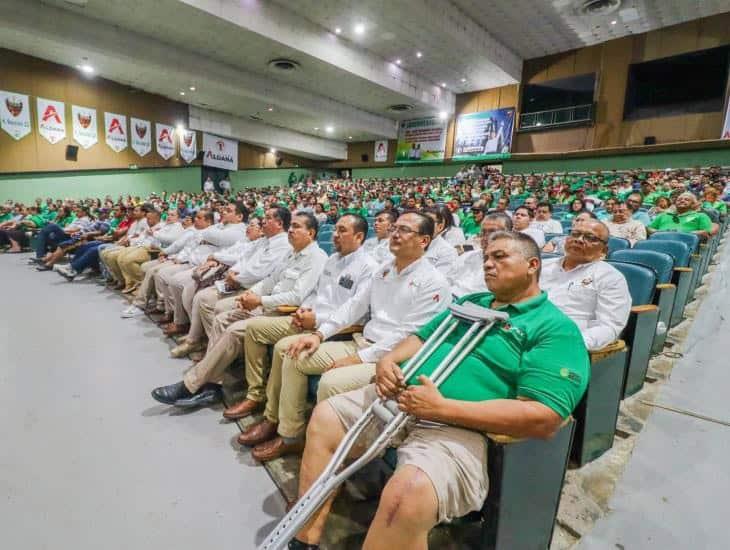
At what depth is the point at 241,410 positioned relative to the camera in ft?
5.80

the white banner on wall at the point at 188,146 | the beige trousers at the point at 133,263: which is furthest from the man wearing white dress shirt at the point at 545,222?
the white banner on wall at the point at 188,146

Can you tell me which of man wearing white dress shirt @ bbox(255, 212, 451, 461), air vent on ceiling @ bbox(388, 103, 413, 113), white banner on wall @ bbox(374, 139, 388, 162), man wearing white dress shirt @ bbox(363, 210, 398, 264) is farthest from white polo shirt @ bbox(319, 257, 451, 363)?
white banner on wall @ bbox(374, 139, 388, 162)

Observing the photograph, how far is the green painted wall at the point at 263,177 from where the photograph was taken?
17.5 metres

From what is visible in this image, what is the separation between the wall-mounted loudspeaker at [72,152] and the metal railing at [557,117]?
14296 mm

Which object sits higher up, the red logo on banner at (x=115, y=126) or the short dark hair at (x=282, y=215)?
the red logo on banner at (x=115, y=126)

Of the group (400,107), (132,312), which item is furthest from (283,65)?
(132,312)

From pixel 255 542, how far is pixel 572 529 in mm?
963

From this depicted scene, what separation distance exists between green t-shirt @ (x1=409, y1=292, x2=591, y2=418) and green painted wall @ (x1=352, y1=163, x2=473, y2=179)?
15.1 metres

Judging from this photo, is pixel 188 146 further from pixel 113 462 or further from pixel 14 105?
pixel 113 462

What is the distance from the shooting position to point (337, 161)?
20672mm

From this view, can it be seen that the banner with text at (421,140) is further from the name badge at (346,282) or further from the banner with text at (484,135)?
the name badge at (346,282)

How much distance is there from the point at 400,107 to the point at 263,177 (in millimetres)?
7621

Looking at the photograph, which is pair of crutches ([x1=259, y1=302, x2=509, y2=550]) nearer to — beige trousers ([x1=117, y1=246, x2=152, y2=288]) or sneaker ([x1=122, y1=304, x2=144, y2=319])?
sneaker ([x1=122, y1=304, x2=144, y2=319])

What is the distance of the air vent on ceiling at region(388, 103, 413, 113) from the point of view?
14621 mm
